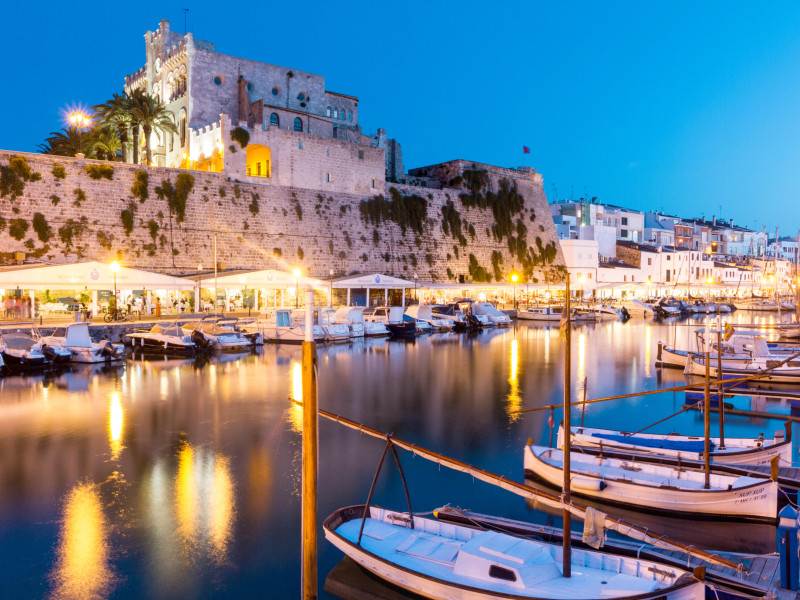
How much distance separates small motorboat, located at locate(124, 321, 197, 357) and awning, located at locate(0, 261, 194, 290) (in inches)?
132

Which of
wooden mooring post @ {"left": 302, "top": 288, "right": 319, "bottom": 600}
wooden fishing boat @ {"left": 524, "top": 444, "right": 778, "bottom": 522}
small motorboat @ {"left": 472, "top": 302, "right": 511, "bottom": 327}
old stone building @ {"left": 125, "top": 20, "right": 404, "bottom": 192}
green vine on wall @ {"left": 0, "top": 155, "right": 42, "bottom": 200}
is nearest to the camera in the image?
wooden mooring post @ {"left": 302, "top": 288, "right": 319, "bottom": 600}

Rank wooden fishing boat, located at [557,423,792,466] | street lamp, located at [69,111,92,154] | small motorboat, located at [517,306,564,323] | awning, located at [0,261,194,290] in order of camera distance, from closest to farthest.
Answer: wooden fishing boat, located at [557,423,792,466]
awning, located at [0,261,194,290]
street lamp, located at [69,111,92,154]
small motorboat, located at [517,306,564,323]

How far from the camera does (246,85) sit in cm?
4069

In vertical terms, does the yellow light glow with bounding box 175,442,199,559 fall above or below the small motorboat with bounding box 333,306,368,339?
below

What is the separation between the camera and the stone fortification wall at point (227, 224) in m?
28.4

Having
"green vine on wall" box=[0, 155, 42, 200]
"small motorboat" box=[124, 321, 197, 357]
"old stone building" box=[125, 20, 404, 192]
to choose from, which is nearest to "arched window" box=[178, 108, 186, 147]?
"old stone building" box=[125, 20, 404, 192]

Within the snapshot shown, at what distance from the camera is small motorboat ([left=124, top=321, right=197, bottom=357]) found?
22016 millimetres

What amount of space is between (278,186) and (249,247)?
173 inches

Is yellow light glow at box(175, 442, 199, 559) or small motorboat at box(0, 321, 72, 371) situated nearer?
yellow light glow at box(175, 442, 199, 559)

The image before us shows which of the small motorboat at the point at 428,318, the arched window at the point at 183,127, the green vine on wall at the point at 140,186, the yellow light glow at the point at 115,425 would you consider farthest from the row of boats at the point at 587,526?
the arched window at the point at 183,127

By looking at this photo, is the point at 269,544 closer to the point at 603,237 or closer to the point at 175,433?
the point at 175,433

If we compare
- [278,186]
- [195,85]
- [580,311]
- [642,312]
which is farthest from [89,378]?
[642,312]

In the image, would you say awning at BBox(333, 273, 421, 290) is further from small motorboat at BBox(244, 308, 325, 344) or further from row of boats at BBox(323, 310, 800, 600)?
row of boats at BBox(323, 310, 800, 600)

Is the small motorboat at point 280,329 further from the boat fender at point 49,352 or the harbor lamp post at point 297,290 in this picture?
the boat fender at point 49,352
